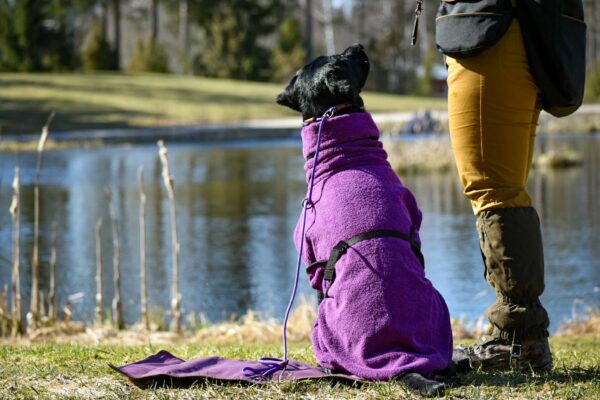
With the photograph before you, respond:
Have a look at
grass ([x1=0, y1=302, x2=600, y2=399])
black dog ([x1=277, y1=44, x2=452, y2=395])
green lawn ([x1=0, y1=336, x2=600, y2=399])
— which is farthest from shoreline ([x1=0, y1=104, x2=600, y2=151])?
black dog ([x1=277, y1=44, x2=452, y2=395])

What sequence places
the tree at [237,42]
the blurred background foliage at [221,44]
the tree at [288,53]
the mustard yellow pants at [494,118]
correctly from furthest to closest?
the tree at [237,42]
the tree at [288,53]
the blurred background foliage at [221,44]
the mustard yellow pants at [494,118]

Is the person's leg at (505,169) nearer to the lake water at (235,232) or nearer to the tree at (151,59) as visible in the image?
the lake water at (235,232)

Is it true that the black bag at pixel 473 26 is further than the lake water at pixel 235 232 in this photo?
No

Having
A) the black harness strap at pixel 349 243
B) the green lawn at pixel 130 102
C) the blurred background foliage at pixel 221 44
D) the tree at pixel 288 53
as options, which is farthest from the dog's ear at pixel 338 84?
the tree at pixel 288 53

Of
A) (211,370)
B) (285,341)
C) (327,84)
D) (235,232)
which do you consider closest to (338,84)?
(327,84)

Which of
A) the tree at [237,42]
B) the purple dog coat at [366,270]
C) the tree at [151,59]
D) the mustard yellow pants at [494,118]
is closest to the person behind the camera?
the purple dog coat at [366,270]

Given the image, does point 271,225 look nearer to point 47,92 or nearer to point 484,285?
point 484,285

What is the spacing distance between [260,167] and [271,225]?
8.08m

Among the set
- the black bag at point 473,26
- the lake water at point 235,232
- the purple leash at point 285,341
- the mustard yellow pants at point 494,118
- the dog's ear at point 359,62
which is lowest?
the lake water at point 235,232

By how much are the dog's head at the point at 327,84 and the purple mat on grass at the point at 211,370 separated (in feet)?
3.33

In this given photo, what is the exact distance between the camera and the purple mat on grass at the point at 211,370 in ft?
12.0

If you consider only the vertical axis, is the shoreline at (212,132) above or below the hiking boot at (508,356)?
→ below

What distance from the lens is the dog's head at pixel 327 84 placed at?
152 inches

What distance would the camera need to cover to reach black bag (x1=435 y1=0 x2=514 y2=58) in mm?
3715
